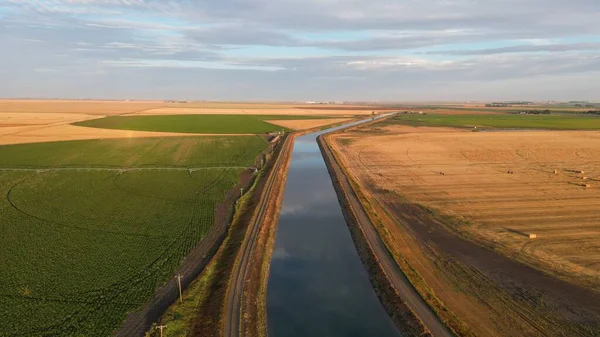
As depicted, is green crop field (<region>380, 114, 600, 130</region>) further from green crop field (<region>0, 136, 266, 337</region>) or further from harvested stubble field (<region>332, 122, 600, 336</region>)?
green crop field (<region>0, 136, 266, 337</region>)

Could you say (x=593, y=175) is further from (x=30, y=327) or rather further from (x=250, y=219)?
(x=30, y=327)

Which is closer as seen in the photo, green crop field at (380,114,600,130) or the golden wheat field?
the golden wheat field

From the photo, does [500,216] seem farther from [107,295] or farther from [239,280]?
[107,295]

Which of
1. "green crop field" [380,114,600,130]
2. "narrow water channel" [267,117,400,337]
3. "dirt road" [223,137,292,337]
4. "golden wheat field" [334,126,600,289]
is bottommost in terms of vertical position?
"narrow water channel" [267,117,400,337]

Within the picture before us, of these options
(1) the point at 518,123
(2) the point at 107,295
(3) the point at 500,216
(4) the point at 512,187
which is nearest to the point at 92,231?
(2) the point at 107,295

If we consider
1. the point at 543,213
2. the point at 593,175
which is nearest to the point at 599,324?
the point at 543,213

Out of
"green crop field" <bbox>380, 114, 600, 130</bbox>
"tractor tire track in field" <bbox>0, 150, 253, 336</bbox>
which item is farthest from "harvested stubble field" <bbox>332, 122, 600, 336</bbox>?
"green crop field" <bbox>380, 114, 600, 130</bbox>

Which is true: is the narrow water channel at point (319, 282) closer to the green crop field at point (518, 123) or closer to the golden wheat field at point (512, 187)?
the golden wheat field at point (512, 187)
